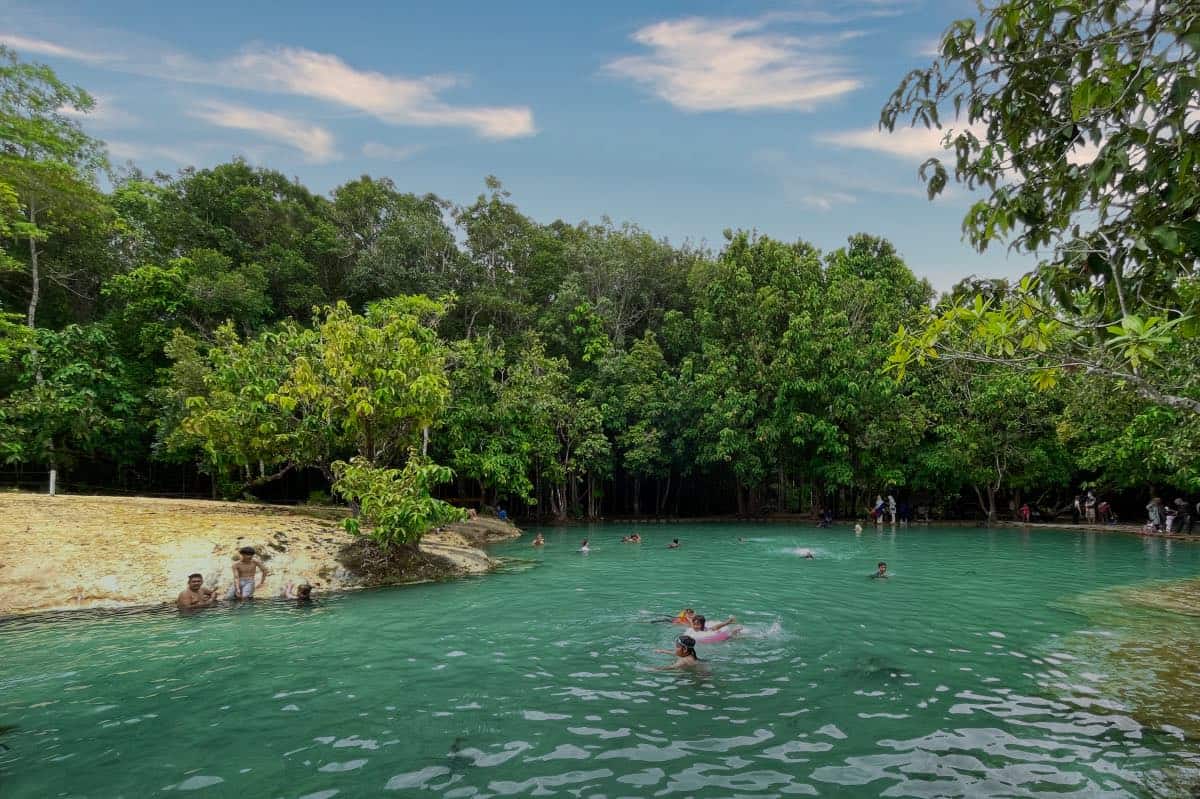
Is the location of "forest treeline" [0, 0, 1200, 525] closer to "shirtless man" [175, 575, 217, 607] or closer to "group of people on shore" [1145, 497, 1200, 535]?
"group of people on shore" [1145, 497, 1200, 535]

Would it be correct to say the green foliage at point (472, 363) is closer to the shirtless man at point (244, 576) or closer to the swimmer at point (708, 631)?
the shirtless man at point (244, 576)

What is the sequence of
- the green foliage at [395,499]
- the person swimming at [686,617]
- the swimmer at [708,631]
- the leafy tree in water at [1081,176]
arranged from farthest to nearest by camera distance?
1. the green foliage at [395,499]
2. the person swimming at [686,617]
3. the swimmer at [708,631]
4. the leafy tree in water at [1081,176]

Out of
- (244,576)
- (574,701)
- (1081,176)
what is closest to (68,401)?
(244,576)

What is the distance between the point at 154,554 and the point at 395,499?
5.16 m

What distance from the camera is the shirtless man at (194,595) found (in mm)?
13438

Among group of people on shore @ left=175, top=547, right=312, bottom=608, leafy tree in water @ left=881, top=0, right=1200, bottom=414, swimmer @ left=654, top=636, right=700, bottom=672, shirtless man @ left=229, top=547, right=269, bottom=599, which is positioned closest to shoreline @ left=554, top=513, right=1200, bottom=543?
group of people on shore @ left=175, top=547, right=312, bottom=608

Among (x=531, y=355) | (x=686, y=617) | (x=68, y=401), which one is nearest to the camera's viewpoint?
(x=686, y=617)

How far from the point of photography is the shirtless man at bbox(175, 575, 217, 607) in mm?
13438

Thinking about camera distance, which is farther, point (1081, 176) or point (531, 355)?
point (531, 355)

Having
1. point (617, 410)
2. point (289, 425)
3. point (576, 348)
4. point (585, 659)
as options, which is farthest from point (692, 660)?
point (576, 348)

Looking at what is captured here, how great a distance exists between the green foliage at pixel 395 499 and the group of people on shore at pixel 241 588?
171cm

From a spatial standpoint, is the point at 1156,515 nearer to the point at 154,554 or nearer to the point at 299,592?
the point at 299,592

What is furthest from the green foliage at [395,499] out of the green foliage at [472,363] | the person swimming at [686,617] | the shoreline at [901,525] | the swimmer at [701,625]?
the shoreline at [901,525]

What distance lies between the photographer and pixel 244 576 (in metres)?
14.4
